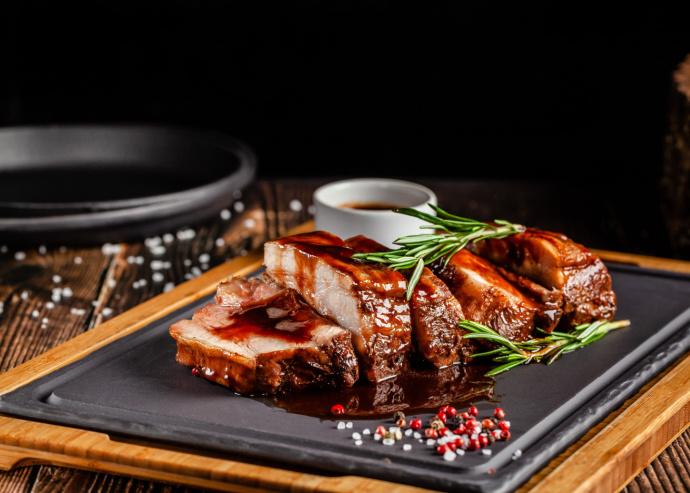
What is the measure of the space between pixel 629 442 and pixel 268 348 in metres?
0.97

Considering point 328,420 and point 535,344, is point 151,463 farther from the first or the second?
point 535,344

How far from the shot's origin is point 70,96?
593cm

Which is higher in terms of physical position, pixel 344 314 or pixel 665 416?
pixel 344 314

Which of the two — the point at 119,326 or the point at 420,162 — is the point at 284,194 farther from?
the point at 119,326

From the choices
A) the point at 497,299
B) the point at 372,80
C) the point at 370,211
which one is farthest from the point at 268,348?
the point at 372,80

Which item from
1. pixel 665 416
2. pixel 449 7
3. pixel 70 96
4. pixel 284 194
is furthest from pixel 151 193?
pixel 665 416

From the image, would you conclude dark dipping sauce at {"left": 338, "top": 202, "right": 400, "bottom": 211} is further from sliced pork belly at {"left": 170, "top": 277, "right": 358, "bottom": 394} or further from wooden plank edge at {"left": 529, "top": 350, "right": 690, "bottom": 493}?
wooden plank edge at {"left": 529, "top": 350, "right": 690, "bottom": 493}

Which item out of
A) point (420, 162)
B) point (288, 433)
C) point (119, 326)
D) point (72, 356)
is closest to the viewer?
point (288, 433)

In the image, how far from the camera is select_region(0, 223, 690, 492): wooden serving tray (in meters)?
1.86

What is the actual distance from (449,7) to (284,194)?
1.75 m

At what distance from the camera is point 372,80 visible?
5723 mm

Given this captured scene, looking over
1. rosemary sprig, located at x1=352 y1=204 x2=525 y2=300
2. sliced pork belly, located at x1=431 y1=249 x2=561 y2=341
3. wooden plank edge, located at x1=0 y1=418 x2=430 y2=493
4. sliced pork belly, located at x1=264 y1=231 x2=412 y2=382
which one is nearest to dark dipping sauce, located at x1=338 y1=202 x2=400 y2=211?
rosemary sprig, located at x1=352 y1=204 x2=525 y2=300

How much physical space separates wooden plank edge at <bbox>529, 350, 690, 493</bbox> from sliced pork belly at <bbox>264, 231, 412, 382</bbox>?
61 cm

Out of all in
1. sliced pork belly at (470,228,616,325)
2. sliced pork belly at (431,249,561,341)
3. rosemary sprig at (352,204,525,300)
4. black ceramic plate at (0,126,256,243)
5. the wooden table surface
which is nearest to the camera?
the wooden table surface
